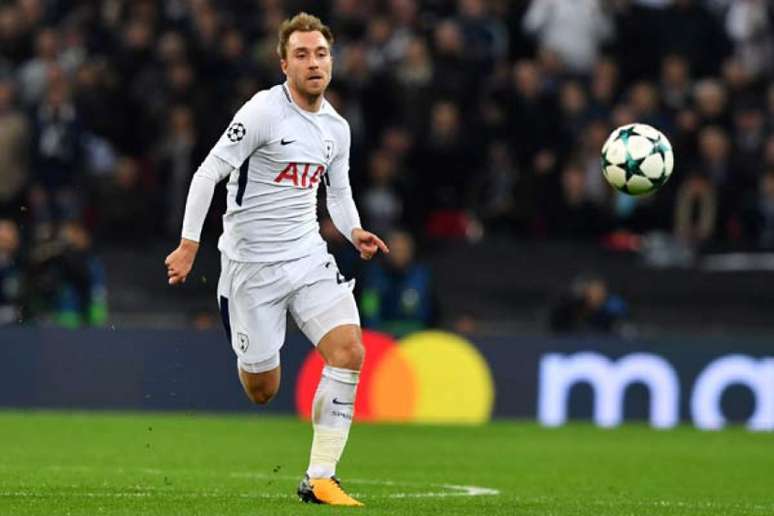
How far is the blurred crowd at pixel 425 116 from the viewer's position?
2114cm

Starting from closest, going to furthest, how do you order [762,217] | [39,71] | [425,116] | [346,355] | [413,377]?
[346,355]
[413,377]
[762,217]
[425,116]
[39,71]

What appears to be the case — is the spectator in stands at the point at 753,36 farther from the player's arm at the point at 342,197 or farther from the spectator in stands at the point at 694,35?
the player's arm at the point at 342,197

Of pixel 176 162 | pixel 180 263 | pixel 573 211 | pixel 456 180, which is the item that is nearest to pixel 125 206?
pixel 176 162

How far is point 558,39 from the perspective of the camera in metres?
22.7

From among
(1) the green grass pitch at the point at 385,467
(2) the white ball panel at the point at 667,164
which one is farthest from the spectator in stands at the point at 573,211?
(2) the white ball panel at the point at 667,164

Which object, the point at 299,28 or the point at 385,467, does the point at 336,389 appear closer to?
the point at 299,28

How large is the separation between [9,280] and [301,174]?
1071 centimetres

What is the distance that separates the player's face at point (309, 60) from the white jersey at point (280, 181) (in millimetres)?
184

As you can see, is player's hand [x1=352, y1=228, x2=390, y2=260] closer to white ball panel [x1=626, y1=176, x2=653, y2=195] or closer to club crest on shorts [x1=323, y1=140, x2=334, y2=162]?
club crest on shorts [x1=323, y1=140, x2=334, y2=162]

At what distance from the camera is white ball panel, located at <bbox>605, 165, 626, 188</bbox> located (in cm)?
1182

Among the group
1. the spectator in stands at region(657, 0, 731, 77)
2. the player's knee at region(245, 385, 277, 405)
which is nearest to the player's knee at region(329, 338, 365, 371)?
the player's knee at region(245, 385, 277, 405)

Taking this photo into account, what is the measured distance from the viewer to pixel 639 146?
38.9 feet

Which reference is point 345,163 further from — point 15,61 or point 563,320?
point 15,61

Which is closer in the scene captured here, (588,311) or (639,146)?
(639,146)
